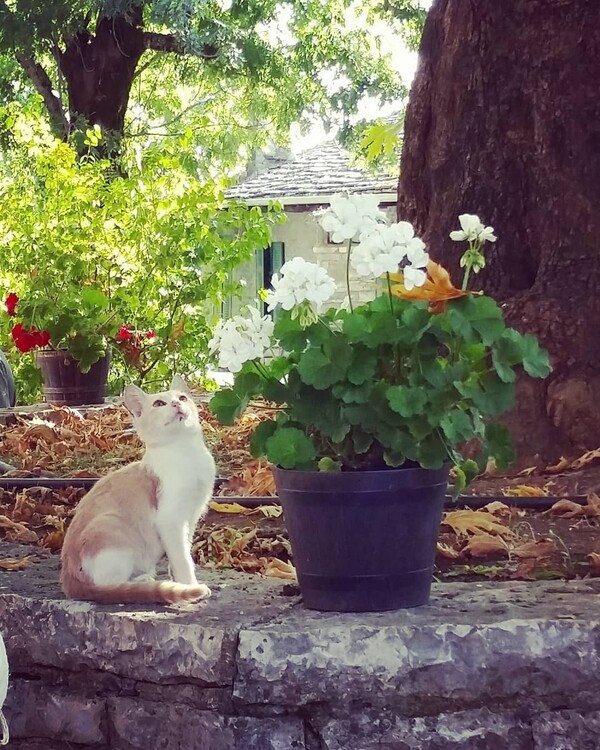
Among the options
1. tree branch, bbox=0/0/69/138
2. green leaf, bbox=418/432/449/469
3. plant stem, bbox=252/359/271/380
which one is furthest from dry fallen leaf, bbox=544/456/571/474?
tree branch, bbox=0/0/69/138

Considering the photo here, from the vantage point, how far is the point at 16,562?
8.18ft

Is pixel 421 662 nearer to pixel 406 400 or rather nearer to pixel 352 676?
pixel 352 676

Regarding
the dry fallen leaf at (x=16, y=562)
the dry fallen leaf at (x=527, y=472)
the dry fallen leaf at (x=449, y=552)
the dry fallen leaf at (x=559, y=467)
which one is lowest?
the dry fallen leaf at (x=16, y=562)

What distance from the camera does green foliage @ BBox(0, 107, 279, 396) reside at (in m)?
7.07

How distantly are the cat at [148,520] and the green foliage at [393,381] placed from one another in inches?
A: 13.3

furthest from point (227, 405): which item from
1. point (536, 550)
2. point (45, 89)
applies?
point (45, 89)

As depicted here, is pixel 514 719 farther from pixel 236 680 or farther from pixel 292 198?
pixel 292 198

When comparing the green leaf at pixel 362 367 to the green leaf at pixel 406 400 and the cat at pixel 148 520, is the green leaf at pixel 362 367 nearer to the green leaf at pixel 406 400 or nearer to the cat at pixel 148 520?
the green leaf at pixel 406 400

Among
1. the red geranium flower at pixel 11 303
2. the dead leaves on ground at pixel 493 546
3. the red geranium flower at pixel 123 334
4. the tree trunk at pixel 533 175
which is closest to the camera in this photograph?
the dead leaves on ground at pixel 493 546

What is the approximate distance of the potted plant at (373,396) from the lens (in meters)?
1.81

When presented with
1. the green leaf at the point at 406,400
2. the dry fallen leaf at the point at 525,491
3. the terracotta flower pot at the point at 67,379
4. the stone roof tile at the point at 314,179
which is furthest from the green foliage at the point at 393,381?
the stone roof tile at the point at 314,179

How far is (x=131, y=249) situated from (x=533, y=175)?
443 cm

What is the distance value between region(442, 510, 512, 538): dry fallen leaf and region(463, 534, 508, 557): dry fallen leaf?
0.09m

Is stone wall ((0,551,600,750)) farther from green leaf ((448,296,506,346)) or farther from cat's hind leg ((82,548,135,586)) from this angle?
green leaf ((448,296,506,346))
